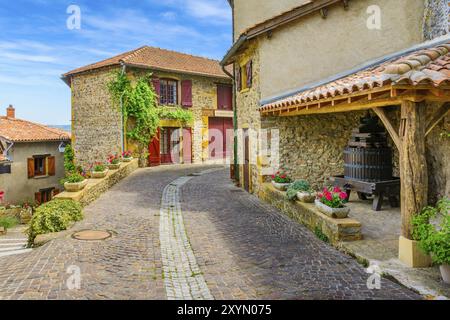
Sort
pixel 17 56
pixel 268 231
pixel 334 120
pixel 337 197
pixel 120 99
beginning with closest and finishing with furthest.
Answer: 1. pixel 337 197
2. pixel 268 231
3. pixel 334 120
4. pixel 17 56
5. pixel 120 99

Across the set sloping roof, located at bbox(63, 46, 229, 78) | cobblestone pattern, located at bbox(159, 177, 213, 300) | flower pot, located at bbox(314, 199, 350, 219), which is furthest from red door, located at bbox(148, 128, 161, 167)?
flower pot, located at bbox(314, 199, 350, 219)

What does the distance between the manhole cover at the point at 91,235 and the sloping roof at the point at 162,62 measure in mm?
13657

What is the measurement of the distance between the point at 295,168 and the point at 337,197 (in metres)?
4.13

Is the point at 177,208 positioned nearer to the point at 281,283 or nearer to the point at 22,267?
the point at 22,267

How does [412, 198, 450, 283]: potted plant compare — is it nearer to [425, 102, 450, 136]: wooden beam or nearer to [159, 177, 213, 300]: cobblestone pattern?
[425, 102, 450, 136]: wooden beam

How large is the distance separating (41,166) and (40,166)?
0.07 m

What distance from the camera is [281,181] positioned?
9.66 meters

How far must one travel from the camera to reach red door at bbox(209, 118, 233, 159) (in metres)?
23.9

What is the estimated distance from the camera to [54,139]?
23.3 meters

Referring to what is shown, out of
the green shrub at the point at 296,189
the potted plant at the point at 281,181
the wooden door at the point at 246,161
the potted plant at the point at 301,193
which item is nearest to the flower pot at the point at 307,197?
the potted plant at the point at 301,193

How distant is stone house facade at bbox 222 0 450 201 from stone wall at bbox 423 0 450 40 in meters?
0.02

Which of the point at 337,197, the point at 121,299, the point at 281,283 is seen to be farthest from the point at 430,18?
the point at 121,299

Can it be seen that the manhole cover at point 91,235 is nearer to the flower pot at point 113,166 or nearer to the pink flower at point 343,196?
the pink flower at point 343,196

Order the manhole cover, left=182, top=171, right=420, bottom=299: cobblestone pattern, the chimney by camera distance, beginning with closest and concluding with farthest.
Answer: left=182, top=171, right=420, bottom=299: cobblestone pattern → the manhole cover → the chimney
